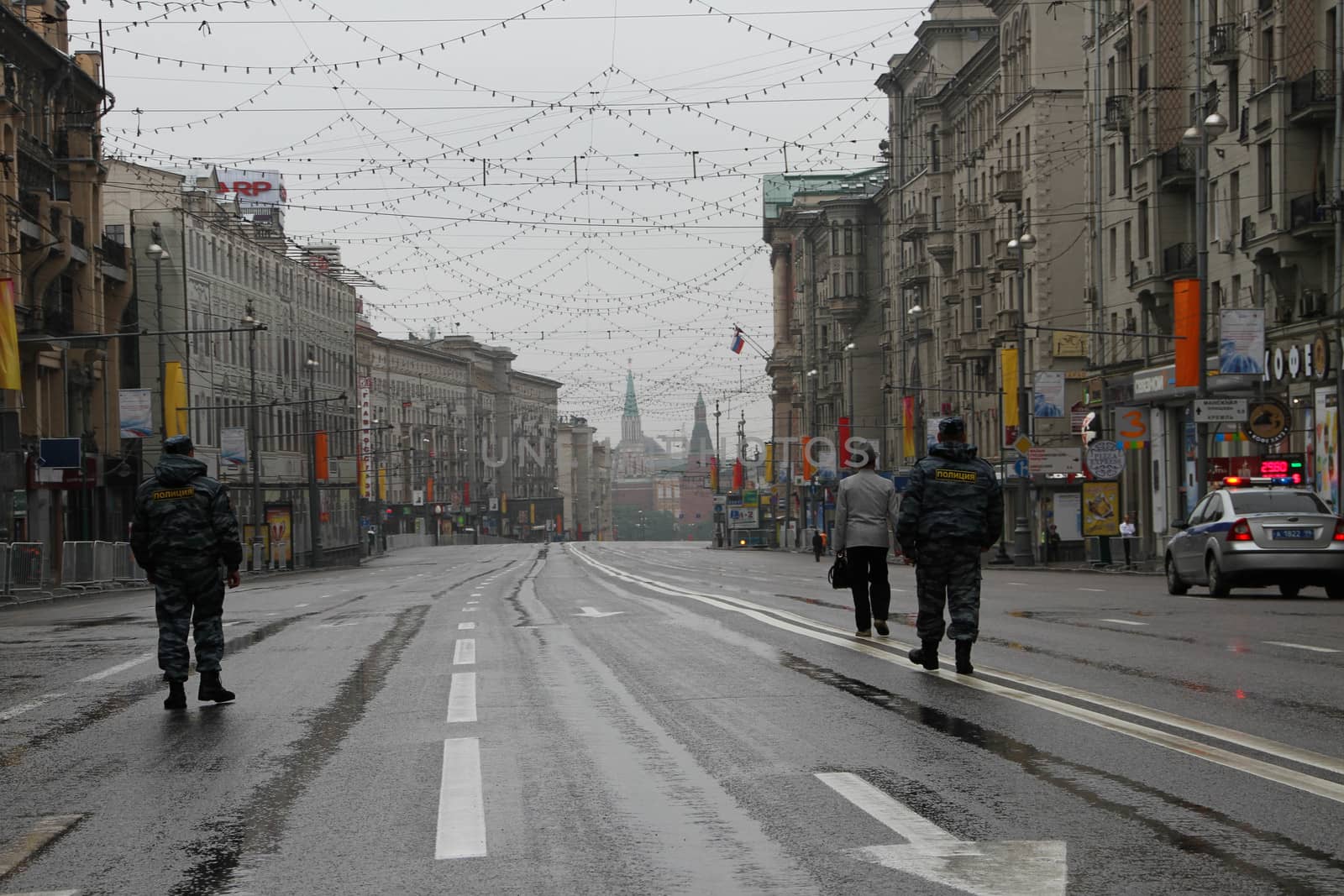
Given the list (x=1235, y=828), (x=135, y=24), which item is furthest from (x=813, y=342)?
(x=1235, y=828)

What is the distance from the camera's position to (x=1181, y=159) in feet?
172

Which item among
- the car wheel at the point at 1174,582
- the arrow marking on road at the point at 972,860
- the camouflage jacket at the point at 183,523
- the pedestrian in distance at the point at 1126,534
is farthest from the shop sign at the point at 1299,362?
the arrow marking on road at the point at 972,860

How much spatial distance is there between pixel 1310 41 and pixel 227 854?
40932 millimetres

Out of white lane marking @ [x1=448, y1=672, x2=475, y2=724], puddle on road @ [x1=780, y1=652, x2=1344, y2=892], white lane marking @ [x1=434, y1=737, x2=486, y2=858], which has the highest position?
white lane marking @ [x1=434, y1=737, x2=486, y2=858]

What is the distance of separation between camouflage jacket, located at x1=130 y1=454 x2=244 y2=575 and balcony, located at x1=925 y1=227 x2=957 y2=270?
74.4m

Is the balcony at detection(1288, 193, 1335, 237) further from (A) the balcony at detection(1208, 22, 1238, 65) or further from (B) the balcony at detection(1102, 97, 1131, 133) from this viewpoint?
(B) the balcony at detection(1102, 97, 1131, 133)

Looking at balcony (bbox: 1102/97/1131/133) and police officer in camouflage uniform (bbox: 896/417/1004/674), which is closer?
police officer in camouflage uniform (bbox: 896/417/1004/674)

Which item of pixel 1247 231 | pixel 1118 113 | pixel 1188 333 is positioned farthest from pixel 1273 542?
pixel 1118 113

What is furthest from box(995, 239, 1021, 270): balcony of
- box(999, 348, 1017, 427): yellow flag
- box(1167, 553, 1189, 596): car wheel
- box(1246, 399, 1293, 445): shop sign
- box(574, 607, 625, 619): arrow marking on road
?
box(574, 607, 625, 619): arrow marking on road

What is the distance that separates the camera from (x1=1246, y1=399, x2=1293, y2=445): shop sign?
40812mm

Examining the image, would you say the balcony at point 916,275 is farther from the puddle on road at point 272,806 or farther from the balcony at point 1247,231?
the puddle on road at point 272,806

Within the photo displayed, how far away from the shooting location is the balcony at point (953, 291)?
81688 millimetres

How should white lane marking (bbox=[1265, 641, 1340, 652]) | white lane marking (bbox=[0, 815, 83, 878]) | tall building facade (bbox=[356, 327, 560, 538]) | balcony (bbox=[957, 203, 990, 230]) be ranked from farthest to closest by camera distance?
tall building facade (bbox=[356, 327, 560, 538]) < balcony (bbox=[957, 203, 990, 230]) < white lane marking (bbox=[1265, 641, 1340, 652]) < white lane marking (bbox=[0, 815, 83, 878])

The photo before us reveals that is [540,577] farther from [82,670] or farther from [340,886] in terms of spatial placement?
[340,886]
